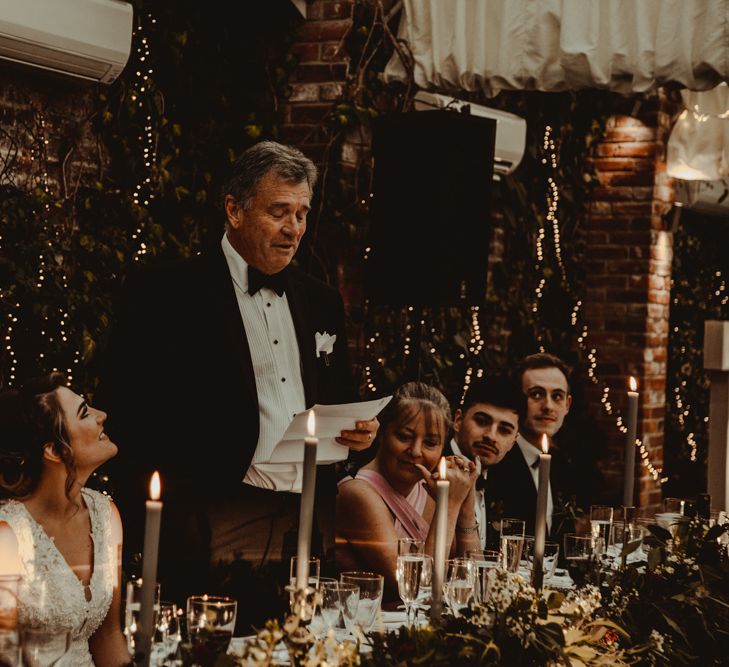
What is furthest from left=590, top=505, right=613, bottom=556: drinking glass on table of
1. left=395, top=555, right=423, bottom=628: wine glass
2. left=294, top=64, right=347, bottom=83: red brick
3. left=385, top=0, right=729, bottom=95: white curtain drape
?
left=294, top=64, right=347, bottom=83: red brick

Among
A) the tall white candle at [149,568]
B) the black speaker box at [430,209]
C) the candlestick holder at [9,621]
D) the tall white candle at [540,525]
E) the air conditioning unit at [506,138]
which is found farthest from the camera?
the air conditioning unit at [506,138]

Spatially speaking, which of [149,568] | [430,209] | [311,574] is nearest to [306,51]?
[430,209]

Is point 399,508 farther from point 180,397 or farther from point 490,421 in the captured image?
point 180,397

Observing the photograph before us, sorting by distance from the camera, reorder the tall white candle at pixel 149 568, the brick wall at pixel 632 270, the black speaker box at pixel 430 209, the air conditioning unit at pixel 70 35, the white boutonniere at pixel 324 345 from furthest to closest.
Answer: the brick wall at pixel 632 270 < the black speaker box at pixel 430 209 < the air conditioning unit at pixel 70 35 < the white boutonniere at pixel 324 345 < the tall white candle at pixel 149 568

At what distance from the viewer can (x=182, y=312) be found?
293 cm

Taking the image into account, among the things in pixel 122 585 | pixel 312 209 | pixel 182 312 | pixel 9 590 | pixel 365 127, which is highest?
pixel 365 127

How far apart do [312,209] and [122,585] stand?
2311mm

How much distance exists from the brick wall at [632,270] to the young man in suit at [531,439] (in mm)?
2141

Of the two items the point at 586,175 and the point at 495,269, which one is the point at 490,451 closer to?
the point at 495,269

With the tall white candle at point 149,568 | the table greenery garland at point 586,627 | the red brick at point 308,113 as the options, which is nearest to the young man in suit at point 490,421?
the table greenery garland at point 586,627

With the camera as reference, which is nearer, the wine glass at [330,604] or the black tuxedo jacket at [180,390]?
the wine glass at [330,604]

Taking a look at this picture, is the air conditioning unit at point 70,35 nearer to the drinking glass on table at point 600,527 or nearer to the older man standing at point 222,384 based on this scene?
the older man standing at point 222,384

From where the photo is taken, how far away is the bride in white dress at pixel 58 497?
2.37 m

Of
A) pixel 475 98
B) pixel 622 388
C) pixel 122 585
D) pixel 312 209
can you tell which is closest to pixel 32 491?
pixel 122 585
